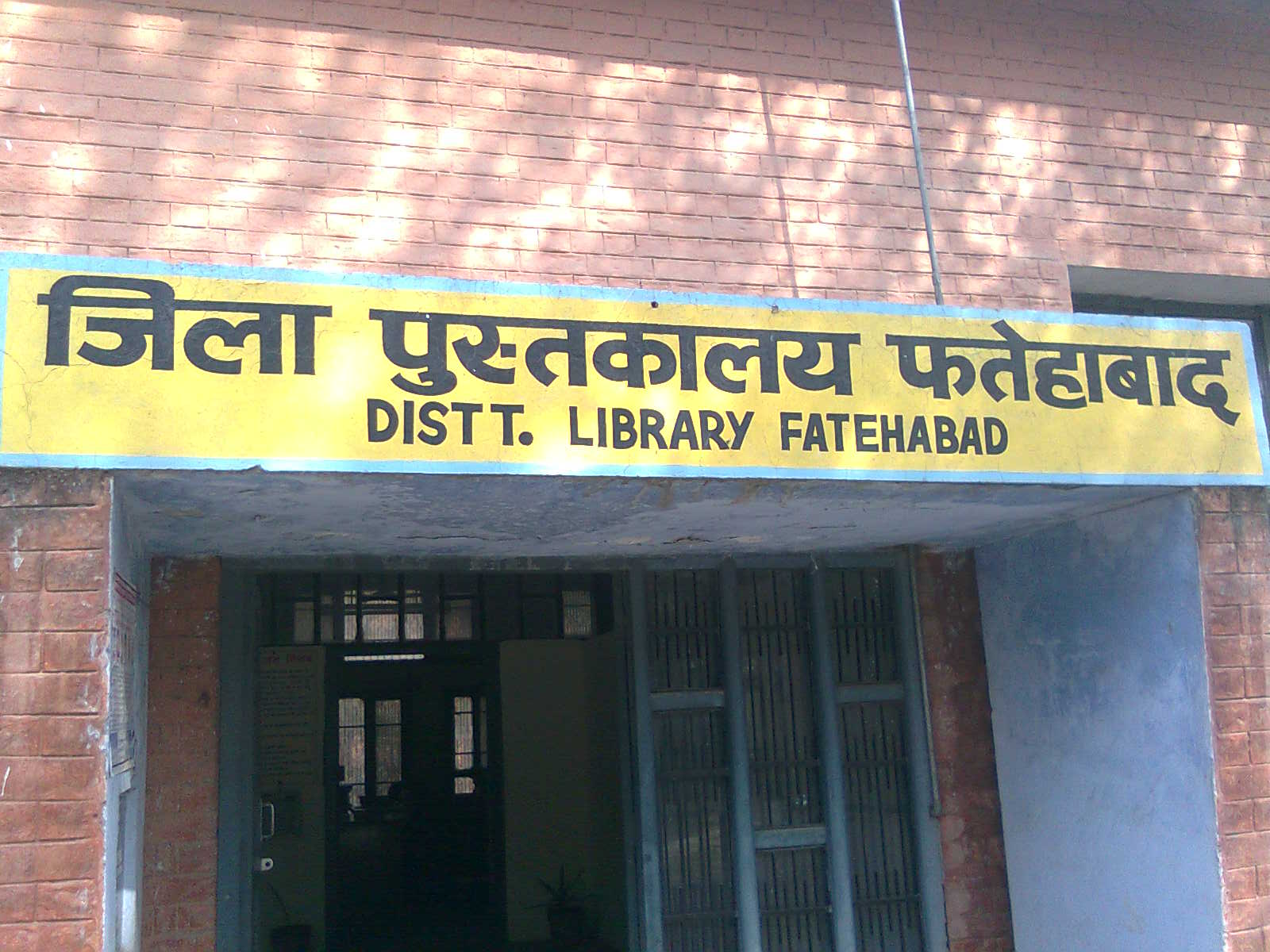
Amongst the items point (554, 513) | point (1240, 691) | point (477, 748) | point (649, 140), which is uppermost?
point (649, 140)

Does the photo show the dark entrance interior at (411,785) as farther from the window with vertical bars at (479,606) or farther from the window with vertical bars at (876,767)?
the window with vertical bars at (876,767)

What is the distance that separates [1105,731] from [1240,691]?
64 cm

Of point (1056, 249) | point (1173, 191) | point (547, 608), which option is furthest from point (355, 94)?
point (547, 608)

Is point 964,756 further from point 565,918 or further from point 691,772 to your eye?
point 565,918

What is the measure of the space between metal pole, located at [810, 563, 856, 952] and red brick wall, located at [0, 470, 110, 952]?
3.25m

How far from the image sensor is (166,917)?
468cm

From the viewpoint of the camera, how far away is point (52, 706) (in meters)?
3.29

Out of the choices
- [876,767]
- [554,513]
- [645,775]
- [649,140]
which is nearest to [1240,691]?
[876,767]

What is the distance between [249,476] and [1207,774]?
3.51m

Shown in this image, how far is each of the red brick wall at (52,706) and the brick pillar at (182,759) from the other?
155 centimetres

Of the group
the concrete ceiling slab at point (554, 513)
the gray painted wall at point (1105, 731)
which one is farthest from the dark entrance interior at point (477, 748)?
the gray painted wall at point (1105, 731)

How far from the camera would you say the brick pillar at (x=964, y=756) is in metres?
5.47

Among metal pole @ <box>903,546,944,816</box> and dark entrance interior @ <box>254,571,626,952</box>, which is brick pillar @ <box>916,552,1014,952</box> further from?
dark entrance interior @ <box>254,571,626,952</box>

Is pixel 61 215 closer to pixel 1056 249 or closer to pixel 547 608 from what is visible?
pixel 1056 249
